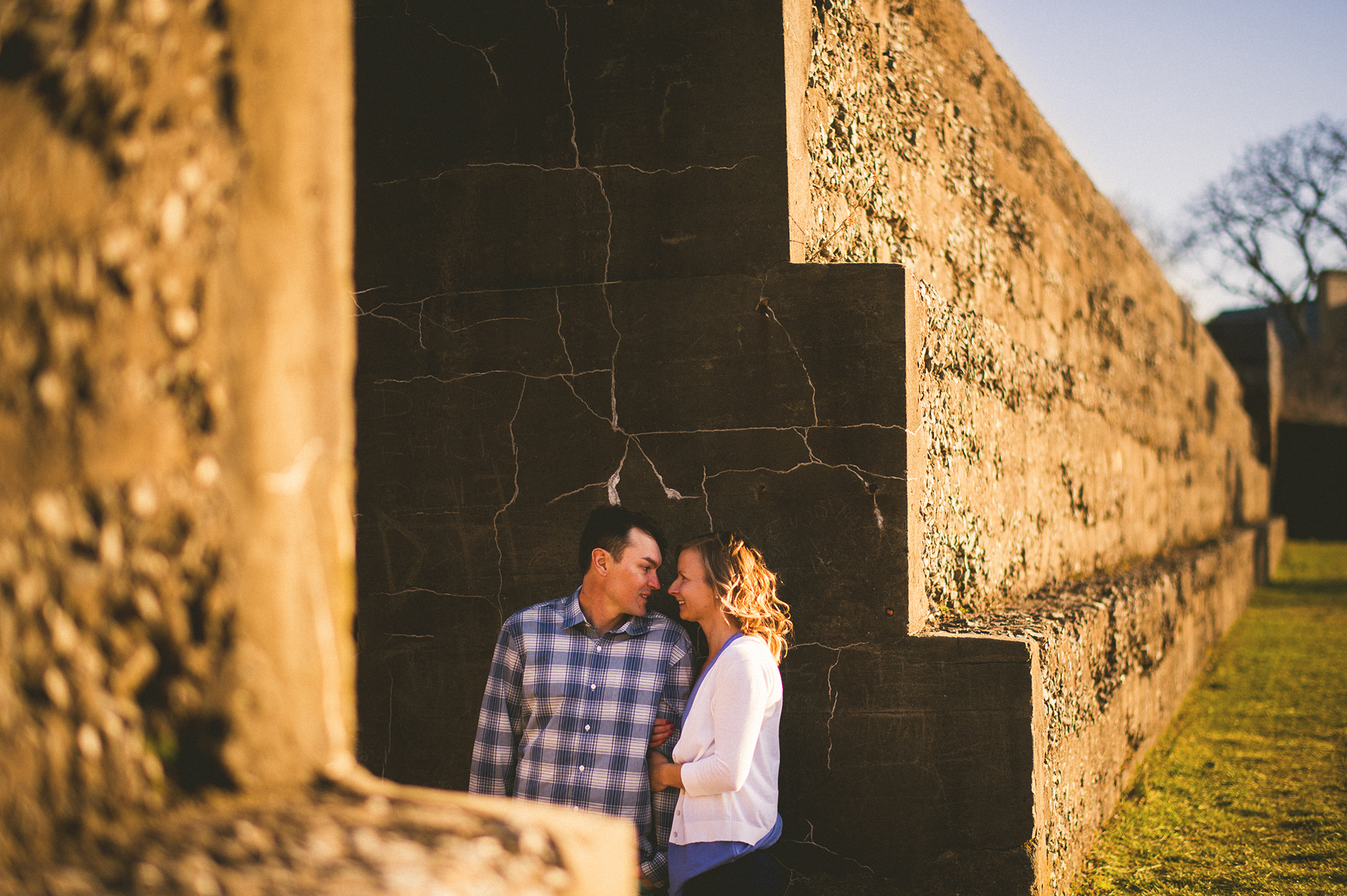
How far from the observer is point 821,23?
150 inches

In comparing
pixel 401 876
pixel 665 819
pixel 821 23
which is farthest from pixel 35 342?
pixel 821 23

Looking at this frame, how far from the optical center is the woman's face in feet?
10.1

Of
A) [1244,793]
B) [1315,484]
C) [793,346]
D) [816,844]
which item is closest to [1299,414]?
[1315,484]

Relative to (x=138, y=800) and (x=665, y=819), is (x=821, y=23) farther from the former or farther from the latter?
(x=138, y=800)

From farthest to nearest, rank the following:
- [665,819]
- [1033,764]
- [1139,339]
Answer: [1139,339] → [1033,764] → [665,819]

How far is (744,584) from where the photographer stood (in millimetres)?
3094

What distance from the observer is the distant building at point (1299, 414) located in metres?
22.0

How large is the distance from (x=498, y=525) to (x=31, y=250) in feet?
9.42

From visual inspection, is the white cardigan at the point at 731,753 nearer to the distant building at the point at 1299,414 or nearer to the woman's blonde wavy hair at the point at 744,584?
the woman's blonde wavy hair at the point at 744,584

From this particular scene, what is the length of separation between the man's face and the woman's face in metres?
0.09

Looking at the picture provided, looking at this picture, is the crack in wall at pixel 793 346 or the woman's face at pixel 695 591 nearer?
the woman's face at pixel 695 591

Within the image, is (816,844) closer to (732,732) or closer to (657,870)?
(657,870)

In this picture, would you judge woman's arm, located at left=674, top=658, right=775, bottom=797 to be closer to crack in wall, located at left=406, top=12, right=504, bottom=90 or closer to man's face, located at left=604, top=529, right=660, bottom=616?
man's face, located at left=604, top=529, right=660, bottom=616

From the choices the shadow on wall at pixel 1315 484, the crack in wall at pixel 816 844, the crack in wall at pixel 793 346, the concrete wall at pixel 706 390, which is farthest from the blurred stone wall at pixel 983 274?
the shadow on wall at pixel 1315 484
